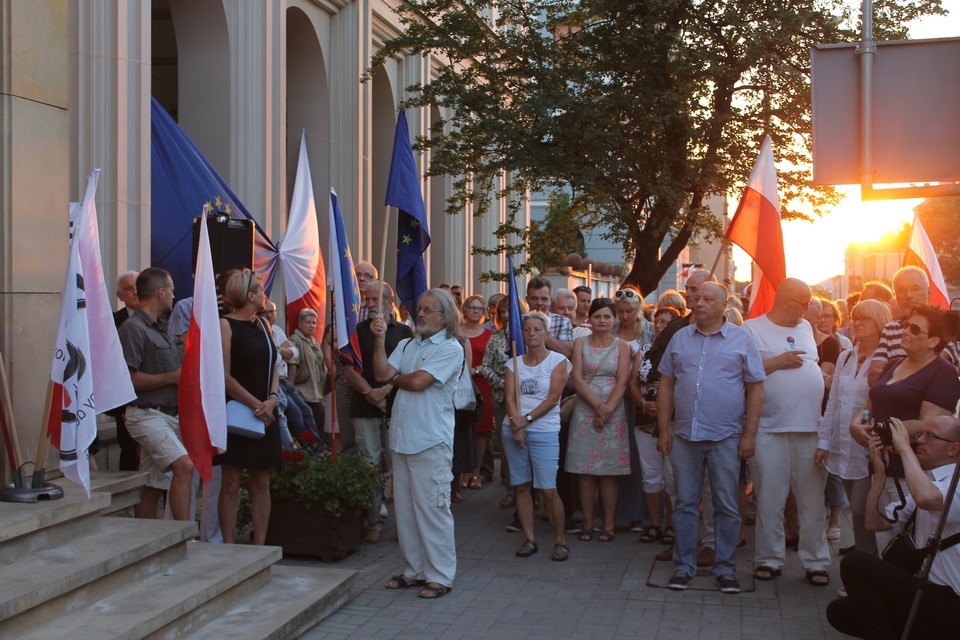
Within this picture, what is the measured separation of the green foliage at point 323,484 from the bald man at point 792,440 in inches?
116

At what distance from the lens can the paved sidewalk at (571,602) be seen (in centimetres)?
651

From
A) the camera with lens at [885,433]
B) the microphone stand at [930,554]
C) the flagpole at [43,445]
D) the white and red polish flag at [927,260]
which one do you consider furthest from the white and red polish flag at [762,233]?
the flagpole at [43,445]

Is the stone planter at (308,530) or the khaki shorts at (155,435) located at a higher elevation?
the khaki shorts at (155,435)

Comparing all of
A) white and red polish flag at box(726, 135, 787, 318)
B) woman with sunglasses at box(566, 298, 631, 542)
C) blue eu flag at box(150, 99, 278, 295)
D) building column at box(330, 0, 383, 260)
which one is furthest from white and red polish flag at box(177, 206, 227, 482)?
building column at box(330, 0, 383, 260)

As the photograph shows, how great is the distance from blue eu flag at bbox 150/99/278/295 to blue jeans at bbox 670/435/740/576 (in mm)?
5105

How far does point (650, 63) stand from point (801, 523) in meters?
8.71

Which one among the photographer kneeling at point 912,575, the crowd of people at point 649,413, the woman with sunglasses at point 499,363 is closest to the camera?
the photographer kneeling at point 912,575

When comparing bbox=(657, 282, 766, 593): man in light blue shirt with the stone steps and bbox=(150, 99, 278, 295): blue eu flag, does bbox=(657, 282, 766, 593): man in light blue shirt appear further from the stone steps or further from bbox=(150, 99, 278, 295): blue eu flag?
bbox=(150, 99, 278, 295): blue eu flag

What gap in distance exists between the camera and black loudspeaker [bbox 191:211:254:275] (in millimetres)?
9180

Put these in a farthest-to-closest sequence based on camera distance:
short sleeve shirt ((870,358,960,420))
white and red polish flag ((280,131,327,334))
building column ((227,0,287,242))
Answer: building column ((227,0,287,242)) → white and red polish flag ((280,131,327,334)) → short sleeve shirt ((870,358,960,420))

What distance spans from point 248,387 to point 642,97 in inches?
356

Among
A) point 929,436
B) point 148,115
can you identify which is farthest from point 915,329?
point 148,115

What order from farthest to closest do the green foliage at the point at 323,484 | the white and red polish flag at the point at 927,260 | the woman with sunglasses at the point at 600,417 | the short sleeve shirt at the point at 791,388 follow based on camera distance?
the white and red polish flag at the point at 927,260, the woman with sunglasses at the point at 600,417, the green foliage at the point at 323,484, the short sleeve shirt at the point at 791,388

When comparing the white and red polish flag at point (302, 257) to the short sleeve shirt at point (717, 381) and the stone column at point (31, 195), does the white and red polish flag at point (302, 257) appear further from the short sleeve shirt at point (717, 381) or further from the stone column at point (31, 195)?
the short sleeve shirt at point (717, 381)
